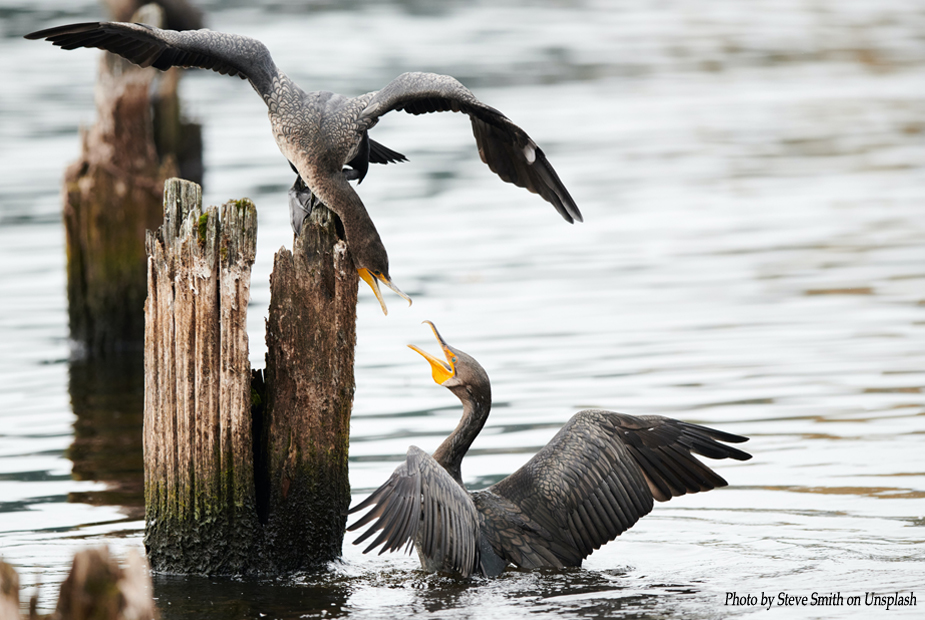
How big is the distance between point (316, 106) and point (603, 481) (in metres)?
2.27

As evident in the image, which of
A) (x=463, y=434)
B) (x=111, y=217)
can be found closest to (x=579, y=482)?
(x=463, y=434)

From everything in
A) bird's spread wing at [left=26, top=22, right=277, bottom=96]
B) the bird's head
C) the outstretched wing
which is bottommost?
the bird's head

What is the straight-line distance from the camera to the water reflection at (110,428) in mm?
7465

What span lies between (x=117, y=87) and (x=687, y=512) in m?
6.83

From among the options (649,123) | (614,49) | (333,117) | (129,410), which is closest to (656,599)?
(333,117)

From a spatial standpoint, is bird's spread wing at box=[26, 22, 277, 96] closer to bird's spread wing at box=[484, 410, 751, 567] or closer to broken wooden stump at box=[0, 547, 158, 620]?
bird's spread wing at box=[484, 410, 751, 567]

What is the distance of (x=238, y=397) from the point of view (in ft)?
19.0

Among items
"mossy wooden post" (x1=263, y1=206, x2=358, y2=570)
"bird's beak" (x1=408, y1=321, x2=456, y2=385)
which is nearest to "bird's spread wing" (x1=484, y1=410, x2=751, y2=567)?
"bird's beak" (x1=408, y1=321, x2=456, y2=385)

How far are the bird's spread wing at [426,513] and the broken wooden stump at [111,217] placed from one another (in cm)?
591

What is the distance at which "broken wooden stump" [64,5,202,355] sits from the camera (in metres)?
10.8

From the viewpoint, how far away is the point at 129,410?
371 inches

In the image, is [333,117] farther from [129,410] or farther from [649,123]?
[649,123]

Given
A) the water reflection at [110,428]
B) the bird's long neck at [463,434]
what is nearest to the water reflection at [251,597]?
the bird's long neck at [463,434]

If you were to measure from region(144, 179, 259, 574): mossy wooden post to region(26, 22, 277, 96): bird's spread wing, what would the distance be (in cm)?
63
